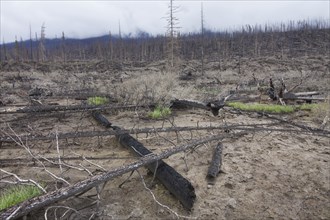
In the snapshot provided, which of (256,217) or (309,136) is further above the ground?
(309,136)

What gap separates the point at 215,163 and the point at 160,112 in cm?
388

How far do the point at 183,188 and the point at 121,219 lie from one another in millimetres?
844

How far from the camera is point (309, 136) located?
6840 mm

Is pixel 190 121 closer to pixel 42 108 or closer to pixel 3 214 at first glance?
pixel 42 108

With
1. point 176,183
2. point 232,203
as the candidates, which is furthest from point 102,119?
point 232,203

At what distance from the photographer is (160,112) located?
8.74 m

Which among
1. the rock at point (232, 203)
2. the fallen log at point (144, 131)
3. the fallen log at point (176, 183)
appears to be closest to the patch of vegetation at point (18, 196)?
the fallen log at point (176, 183)

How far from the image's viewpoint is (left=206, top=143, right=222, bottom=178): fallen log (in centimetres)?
475

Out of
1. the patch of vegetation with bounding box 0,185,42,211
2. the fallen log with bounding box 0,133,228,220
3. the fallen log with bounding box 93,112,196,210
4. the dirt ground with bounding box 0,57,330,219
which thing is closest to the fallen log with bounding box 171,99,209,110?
the dirt ground with bounding box 0,57,330,219

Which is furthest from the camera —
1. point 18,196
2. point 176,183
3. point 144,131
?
point 144,131

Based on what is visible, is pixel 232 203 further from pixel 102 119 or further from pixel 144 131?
pixel 102 119

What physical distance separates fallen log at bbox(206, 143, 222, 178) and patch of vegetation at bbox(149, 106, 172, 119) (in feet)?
9.95

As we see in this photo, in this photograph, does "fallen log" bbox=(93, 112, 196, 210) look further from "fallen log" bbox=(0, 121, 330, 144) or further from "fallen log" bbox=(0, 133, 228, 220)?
"fallen log" bbox=(0, 121, 330, 144)

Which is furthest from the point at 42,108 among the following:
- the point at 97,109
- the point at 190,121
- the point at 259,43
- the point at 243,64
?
Result: the point at 259,43
